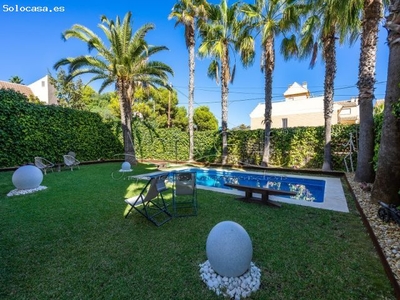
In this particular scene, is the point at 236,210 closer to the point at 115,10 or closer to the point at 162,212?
the point at 162,212

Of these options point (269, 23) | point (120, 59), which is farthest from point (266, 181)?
point (120, 59)

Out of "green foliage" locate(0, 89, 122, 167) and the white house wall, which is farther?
the white house wall

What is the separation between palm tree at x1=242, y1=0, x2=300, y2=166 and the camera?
9703mm

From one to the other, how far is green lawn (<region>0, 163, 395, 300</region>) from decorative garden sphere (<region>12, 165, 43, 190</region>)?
1239 millimetres

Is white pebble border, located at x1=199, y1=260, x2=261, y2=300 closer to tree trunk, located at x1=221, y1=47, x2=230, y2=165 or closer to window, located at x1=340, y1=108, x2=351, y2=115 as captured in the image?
tree trunk, located at x1=221, y1=47, x2=230, y2=165

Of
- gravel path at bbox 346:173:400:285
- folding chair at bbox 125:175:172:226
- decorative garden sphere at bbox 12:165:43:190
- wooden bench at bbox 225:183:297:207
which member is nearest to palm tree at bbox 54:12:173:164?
decorative garden sphere at bbox 12:165:43:190

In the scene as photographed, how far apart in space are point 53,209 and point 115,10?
39.9 feet

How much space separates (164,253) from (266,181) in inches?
278

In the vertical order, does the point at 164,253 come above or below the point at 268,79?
below

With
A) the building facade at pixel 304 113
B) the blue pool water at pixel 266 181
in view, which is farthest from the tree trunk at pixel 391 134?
the building facade at pixel 304 113

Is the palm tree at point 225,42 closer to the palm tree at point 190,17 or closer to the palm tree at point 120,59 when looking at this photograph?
the palm tree at point 190,17

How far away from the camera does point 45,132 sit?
36.9 ft

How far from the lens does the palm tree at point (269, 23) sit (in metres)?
9.70

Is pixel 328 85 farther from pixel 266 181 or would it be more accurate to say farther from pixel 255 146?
pixel 266 181
